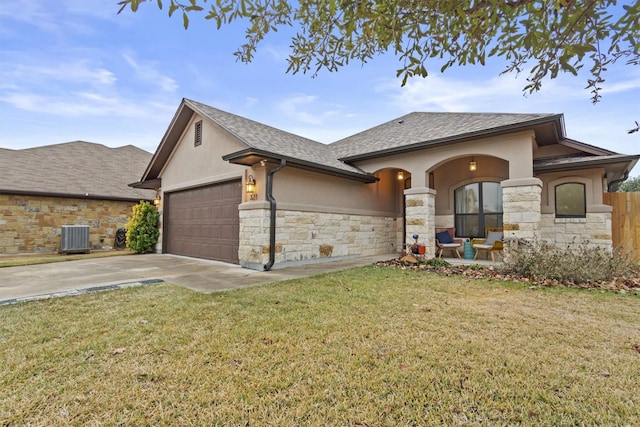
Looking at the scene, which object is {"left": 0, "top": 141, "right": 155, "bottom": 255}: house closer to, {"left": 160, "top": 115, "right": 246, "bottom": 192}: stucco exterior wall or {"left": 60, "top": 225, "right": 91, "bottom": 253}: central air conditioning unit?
{"left": 60, "top": 225, "right": 91, "bottom": 253}: central air conditioning unit

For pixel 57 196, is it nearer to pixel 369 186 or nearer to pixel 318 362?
pixel 369 186

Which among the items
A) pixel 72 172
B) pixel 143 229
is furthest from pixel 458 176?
pixel 72 172

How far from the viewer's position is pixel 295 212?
315 inches

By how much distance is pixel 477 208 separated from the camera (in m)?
10.1

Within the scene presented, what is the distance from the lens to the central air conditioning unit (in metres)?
11.3

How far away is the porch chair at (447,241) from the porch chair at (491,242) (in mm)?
516

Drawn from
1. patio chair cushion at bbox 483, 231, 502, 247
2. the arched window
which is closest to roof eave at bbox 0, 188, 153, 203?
the arched window

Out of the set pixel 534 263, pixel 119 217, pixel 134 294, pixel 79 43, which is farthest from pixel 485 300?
pixel 119 217

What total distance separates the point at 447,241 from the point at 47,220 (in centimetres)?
1548

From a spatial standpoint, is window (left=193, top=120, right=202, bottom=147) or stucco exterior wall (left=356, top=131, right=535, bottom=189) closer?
stucco exterior wall (left=356, top=131, right=535, bottom=189)

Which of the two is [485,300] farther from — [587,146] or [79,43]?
[79,43]

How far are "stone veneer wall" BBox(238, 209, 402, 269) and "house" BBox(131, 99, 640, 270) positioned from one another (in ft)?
0.11

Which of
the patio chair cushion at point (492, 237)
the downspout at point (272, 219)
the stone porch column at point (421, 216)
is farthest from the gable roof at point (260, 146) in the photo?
the patio chair cushion at point (492, 237)

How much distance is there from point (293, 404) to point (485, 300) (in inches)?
150
